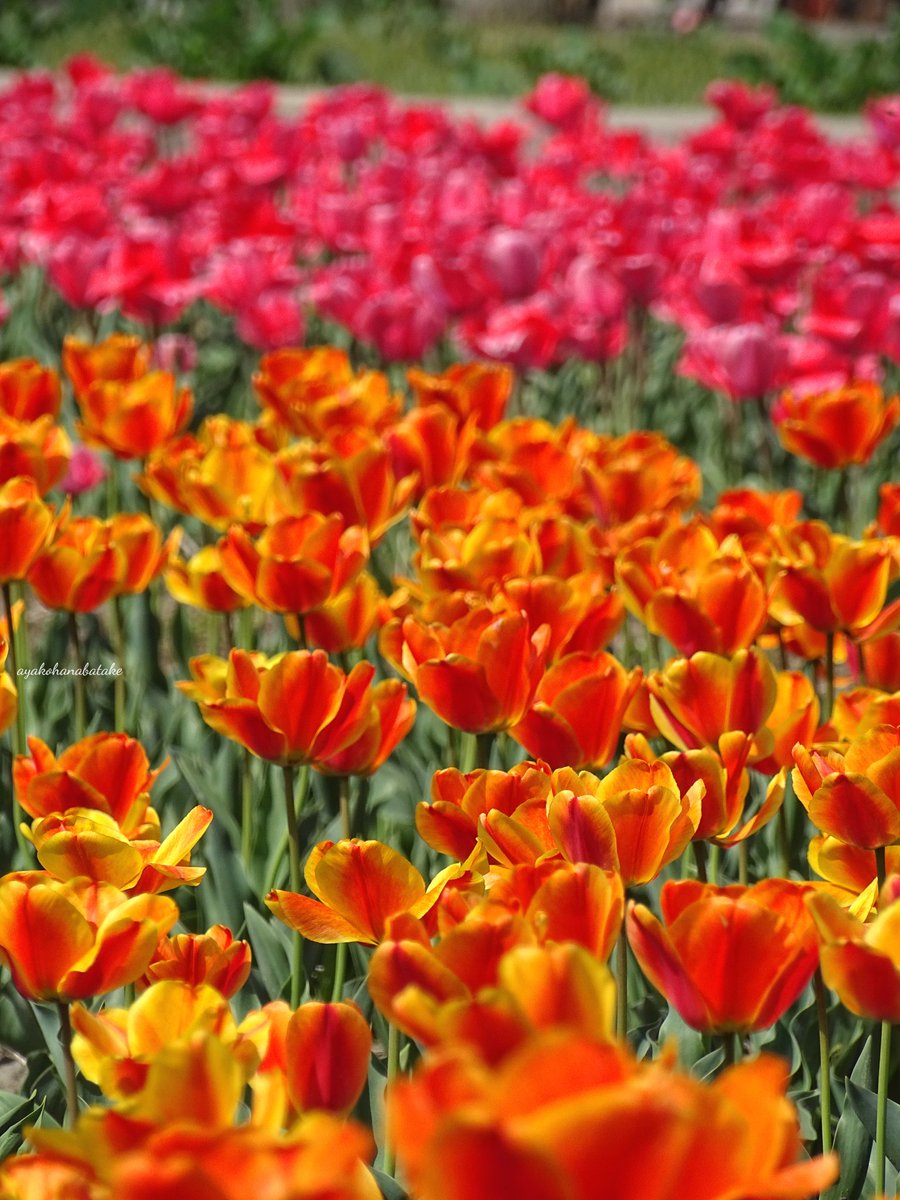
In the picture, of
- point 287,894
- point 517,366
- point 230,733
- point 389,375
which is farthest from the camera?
point 389,375

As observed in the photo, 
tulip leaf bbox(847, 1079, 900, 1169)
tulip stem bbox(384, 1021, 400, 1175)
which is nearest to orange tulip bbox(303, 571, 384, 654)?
tulip stem bbox(384, 1021, 400, 1175)

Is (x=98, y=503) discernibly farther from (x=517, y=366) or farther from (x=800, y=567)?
(x=800, y=567)

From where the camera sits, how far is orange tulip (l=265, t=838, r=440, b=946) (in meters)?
1.19

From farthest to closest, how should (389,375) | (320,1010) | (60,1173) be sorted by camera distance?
(389,375) < (320,1010) < (60,1173)

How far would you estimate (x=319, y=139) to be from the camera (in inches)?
243

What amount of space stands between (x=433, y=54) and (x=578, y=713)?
13.2 m

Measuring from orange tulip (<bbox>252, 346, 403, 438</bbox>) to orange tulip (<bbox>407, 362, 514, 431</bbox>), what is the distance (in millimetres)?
57

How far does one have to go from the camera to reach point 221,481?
2230 millimetres

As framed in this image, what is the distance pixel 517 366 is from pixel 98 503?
104 cm

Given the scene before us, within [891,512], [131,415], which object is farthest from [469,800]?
[131,415]

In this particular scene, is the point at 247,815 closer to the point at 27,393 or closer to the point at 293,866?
the point at 293,866

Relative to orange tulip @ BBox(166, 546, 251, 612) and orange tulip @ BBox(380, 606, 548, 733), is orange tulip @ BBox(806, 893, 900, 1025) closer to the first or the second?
orange tulip @ BBox(380, 606, 548, 733)

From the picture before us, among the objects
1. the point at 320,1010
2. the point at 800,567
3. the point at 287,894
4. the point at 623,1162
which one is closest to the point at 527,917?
the point at 320,1010

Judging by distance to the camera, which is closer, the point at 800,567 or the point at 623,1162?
the point at 623,1162
